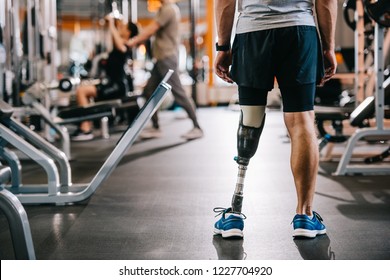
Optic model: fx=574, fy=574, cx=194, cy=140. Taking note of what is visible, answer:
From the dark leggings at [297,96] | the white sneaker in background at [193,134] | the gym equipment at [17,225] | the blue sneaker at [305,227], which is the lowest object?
the white sneaker in background at [193,134]

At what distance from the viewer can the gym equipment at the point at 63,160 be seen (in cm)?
263

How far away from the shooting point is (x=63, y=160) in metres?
3.06

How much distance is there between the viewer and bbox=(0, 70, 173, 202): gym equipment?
104 inches

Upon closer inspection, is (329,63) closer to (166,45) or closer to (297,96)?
(297,96)

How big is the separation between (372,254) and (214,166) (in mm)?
2297

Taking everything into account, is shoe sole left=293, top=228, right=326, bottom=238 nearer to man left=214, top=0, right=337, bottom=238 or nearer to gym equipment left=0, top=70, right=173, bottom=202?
man left=214, top=0, right=337, bottom=238

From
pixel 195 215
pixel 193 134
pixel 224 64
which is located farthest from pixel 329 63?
pixel 193 134

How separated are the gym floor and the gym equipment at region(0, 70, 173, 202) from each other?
0.07 metres

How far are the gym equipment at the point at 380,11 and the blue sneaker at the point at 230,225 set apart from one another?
1769 mm

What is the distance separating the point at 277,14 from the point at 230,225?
2.60ft

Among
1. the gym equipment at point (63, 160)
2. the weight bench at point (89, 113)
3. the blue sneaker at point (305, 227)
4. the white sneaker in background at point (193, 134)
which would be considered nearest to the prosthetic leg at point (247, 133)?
the blue sneaker at point (305, 227)

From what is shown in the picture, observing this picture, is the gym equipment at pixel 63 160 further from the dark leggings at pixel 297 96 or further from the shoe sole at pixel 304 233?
the shoe sole at pixel 304 233

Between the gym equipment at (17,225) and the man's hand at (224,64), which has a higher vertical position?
the man's hand at (224,64)

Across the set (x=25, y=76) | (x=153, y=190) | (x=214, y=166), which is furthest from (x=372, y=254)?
(x=25, y=76)
